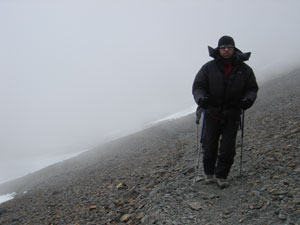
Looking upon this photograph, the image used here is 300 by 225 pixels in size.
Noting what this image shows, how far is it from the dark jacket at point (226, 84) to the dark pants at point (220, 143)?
33 cm

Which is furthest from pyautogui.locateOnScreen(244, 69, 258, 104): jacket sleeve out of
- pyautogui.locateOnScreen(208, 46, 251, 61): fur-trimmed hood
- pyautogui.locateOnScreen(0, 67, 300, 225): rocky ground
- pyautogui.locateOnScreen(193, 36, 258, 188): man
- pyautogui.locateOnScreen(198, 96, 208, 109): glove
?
pyautogui.locateOnScreen(0, 67, 300, 225): rocky ground

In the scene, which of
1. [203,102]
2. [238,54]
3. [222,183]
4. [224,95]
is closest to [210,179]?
[222,183]

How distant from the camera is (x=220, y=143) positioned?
6375 millimetres

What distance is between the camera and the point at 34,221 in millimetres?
8766

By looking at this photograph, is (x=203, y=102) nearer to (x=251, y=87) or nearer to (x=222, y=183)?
(x=251, y=87)

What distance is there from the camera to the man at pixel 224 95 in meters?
6.01

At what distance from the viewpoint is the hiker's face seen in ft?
19.4

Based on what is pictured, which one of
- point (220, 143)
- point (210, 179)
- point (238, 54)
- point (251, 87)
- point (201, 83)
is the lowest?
point (210, 179)

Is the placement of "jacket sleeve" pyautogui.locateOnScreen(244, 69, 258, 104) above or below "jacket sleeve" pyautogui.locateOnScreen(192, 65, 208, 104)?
below

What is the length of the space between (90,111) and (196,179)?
647 ft

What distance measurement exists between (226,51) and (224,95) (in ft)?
3.41

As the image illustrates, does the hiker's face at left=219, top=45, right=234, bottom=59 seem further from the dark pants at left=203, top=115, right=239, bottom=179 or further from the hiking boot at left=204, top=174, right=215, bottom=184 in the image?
the hiking boot at left=204, top=174, right=215, bottom=184

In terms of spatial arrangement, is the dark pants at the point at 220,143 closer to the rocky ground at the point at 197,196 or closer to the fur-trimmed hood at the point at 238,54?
the rocky ground at the point at 197,196

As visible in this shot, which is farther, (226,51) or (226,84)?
(226,84)
